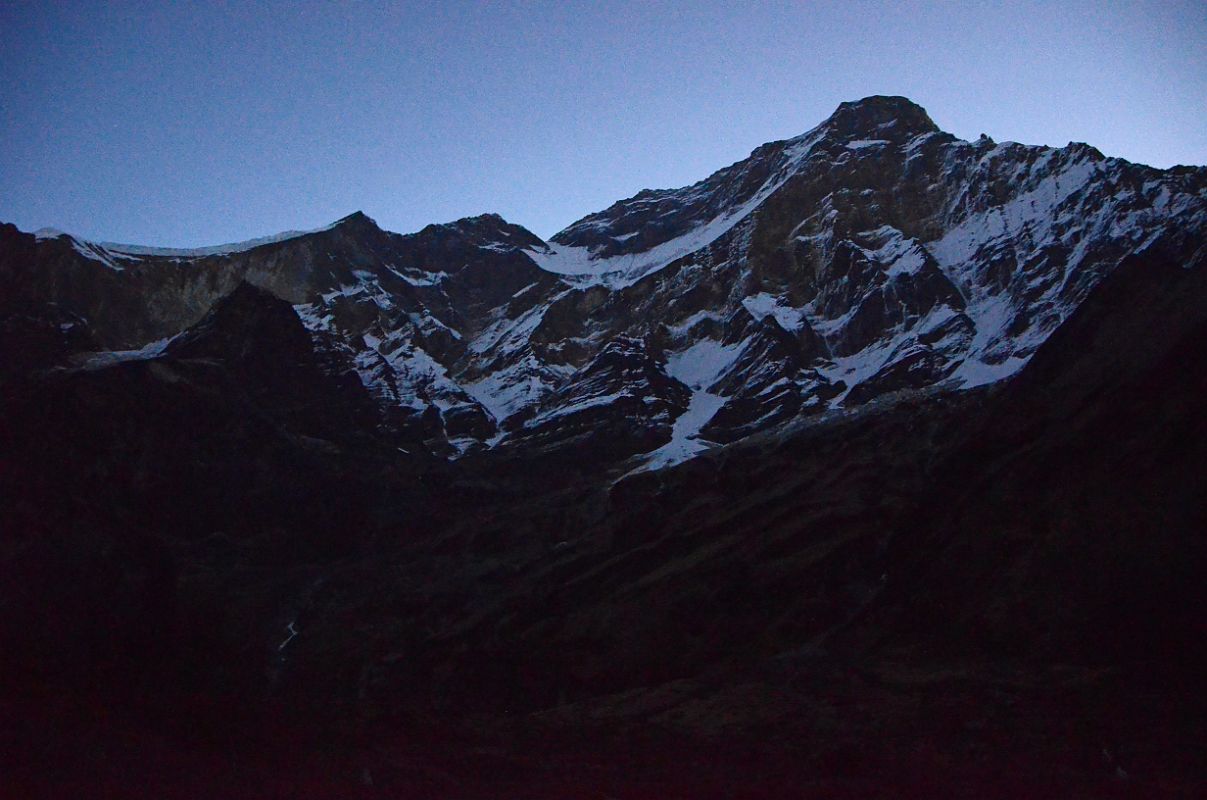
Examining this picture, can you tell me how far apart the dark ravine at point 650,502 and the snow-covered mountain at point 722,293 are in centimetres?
67

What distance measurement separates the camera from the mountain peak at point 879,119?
531ft

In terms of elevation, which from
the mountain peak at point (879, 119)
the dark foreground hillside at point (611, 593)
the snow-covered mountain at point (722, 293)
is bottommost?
the dark foreground hillside at point (611, 593)

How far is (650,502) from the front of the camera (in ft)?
297

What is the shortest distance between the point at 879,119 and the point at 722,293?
43939 millimetres

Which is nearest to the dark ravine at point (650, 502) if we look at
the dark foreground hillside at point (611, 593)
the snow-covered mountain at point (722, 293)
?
the dark foreground hillside at point (611, 593)

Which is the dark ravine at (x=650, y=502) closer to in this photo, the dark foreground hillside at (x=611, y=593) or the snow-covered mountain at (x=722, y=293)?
the dark foreground hillside at (x=611, y=593)

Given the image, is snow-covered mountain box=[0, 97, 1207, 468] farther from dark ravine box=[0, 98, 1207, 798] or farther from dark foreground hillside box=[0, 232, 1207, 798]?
dark foreground hillside box=[0, 232, 1207, 798]

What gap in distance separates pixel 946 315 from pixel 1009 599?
217 feet

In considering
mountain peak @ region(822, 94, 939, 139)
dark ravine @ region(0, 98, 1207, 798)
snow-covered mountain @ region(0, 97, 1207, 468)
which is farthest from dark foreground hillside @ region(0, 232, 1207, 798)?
mountain peak @ region(822, 94, 939, 139)

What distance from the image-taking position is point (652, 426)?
374ft

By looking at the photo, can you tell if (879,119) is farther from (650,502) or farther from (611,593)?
(611,593)

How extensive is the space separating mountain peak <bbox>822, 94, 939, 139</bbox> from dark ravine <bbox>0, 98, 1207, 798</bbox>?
0.92 m

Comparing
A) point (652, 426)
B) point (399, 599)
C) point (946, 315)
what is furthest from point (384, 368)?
point (946, 315)

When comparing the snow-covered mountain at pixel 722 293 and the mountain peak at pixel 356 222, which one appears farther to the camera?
the mountain peak at pixel 356 222
